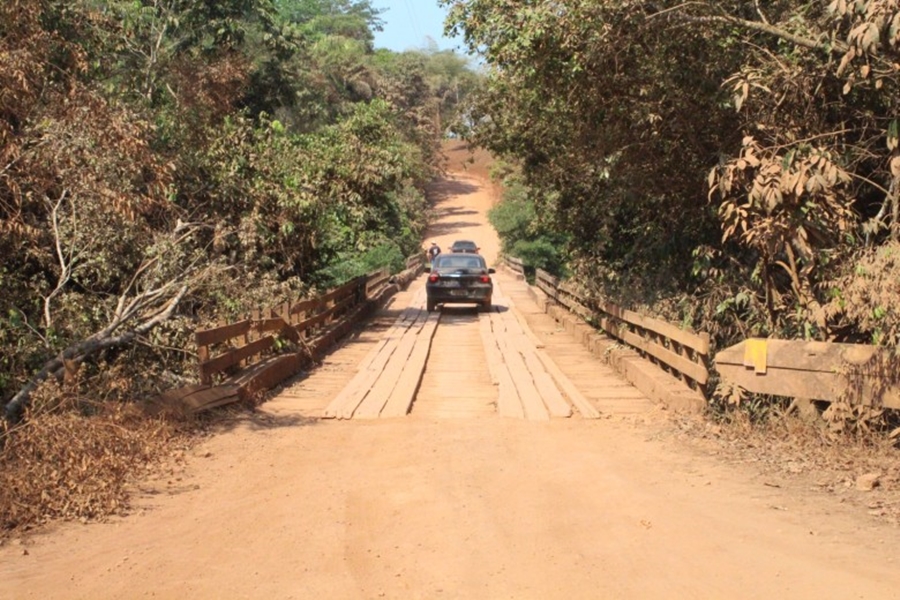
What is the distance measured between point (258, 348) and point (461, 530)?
696 cm

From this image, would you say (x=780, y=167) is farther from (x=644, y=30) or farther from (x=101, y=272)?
(x=101, y=272)

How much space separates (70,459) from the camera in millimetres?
7289

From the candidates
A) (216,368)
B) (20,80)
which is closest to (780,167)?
(216,368)

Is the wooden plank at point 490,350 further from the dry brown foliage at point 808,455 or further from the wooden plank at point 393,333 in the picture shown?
the dry brown foliage at point 808,455

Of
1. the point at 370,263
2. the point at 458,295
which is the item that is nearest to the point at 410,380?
the point at 458,295

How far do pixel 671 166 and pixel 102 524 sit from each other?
32.4 feet

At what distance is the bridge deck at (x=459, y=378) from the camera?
37.0 ft

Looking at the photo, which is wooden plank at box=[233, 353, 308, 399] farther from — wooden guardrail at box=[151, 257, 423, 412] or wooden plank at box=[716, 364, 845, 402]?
wooden plank at box=[716, 364, 845, 402]

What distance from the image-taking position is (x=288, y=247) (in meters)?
18.9

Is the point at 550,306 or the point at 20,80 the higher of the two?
the point at 20,80

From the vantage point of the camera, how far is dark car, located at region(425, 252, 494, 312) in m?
26.3

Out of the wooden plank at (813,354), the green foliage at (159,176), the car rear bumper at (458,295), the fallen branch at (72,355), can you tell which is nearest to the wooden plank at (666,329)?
the wooden plank at (813,354)

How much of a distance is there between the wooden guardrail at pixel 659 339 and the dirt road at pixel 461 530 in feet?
4.62

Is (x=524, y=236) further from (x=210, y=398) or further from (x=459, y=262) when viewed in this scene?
(x=210, y=398)
